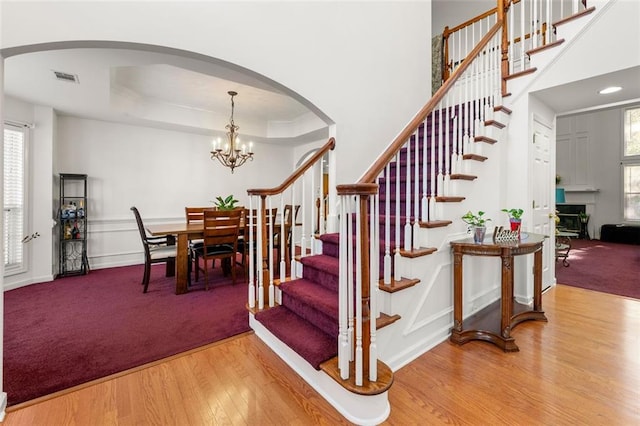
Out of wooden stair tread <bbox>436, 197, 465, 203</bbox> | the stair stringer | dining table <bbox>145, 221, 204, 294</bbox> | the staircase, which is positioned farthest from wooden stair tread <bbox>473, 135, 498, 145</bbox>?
dining table <bbox>145, 221, 204, 294</bbox>

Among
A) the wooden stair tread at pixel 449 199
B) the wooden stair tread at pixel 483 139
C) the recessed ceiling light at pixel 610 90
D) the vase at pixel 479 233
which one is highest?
the recessed ceiling light at pixel 610 90

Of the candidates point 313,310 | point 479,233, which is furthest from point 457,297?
point 313,310

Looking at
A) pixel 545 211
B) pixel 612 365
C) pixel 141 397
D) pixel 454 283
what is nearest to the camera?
pixel 141 397

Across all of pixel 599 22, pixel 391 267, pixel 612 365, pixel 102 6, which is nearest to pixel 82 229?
pixel 102 6

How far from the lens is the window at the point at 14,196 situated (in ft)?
12.0

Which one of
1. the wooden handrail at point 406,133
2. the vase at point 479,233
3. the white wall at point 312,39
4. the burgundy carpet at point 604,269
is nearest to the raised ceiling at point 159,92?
the white wall at point 312,39

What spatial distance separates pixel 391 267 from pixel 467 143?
145cm

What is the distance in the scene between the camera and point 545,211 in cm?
350

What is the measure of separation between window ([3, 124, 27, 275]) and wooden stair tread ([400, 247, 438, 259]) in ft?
16.0

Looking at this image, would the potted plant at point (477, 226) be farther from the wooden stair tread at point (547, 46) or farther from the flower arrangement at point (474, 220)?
the wooden stair tread at point (547, 46)

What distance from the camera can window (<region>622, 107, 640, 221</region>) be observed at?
7.37 metres

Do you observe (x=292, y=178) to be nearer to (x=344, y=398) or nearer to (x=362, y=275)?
(x=362, y=275)

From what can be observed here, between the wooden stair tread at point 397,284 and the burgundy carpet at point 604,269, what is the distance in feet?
10.3

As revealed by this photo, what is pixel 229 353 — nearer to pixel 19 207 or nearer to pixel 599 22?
pixel 19 207
